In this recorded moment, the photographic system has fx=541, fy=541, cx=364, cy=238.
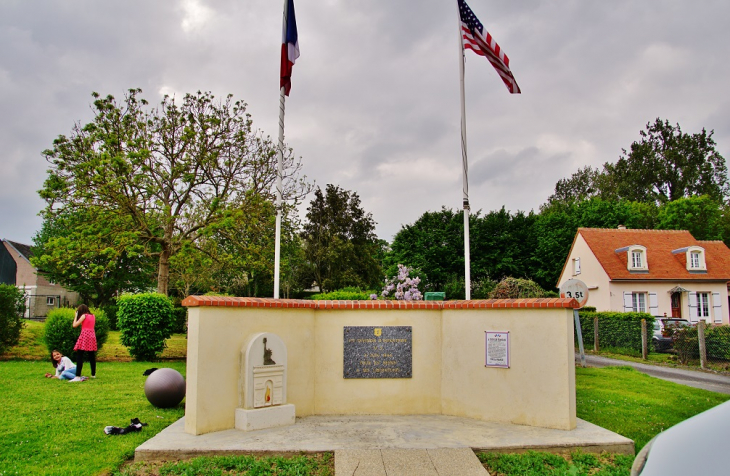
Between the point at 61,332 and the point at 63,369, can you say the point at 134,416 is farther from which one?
the point at 61,332

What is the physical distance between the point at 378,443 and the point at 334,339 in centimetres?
231

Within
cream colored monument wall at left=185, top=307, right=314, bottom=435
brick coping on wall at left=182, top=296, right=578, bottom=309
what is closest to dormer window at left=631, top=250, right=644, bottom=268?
brick coping on wall at left=182, top=296, right=578, bottom=309

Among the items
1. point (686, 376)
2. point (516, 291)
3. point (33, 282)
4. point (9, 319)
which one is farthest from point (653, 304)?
point (33, 282)

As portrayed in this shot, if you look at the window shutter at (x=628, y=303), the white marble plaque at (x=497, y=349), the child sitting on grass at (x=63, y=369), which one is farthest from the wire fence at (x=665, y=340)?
the child sitting on grass at (x=63, y=369)

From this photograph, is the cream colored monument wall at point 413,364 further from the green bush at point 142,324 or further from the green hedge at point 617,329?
the green hedge at point 617,329

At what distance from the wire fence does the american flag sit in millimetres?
13088

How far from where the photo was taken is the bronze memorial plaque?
29.3ft

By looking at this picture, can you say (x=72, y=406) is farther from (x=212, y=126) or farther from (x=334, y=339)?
(x=212, y=126)

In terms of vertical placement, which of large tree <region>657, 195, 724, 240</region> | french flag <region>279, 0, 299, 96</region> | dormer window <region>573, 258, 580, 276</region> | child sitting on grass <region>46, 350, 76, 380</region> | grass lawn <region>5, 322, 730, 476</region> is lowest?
grass lawn <region>5, 322, 730, 476</region>

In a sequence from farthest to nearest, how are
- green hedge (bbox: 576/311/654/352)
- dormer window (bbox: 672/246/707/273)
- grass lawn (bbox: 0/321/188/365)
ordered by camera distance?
1. dormer window (bbox: 672/246/707/273)
2. green hedge (bbox: 576/311/654/352)
3. grass lawn (bbox: 0/321/188/365)

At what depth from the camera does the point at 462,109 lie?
10.6 metres

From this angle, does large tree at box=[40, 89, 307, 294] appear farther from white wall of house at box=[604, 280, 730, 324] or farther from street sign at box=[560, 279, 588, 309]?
white wall of house at box=[604, 280, 730, 324]

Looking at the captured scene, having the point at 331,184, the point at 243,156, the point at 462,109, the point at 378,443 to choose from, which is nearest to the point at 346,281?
the point at 331,184

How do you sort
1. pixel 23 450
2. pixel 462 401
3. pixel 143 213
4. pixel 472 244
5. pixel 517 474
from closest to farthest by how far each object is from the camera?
pixel 517 474
pixel 23 450
pixel 462 401
pixel 143 213
pixel 472 244
